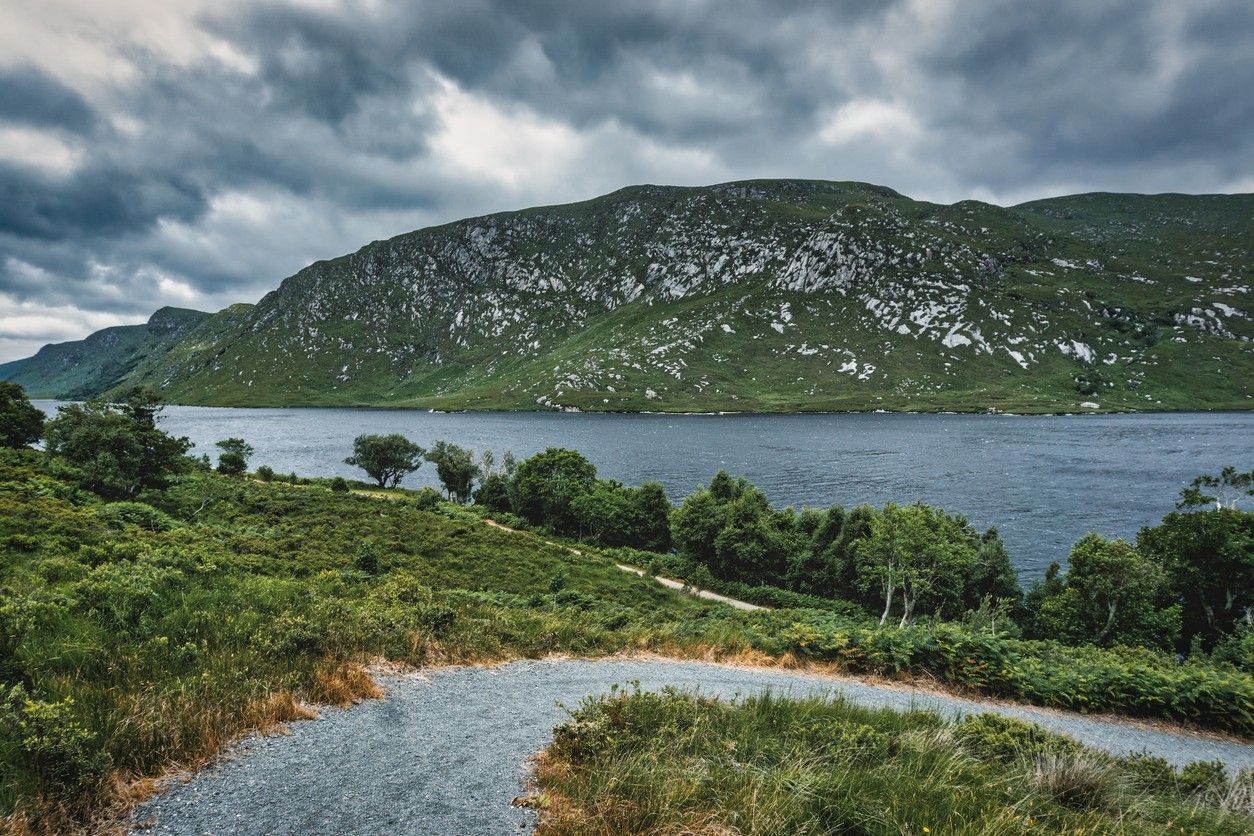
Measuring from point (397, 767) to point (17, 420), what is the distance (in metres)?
73.0

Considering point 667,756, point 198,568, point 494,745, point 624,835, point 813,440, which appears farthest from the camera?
point 813,440

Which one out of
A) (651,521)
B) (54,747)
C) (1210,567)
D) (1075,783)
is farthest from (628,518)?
(54,747)

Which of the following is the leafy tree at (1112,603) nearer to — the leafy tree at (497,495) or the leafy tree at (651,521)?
the leafy tree at (651,521)

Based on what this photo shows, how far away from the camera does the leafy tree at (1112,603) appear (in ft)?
127

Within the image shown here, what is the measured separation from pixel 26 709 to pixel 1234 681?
25361 millimetres

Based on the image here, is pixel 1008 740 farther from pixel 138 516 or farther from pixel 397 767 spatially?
pixel 138 516

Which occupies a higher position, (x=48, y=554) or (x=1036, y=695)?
(x=48, y=554)

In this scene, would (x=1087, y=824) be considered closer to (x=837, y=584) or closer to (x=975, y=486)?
(x=837, y=584)

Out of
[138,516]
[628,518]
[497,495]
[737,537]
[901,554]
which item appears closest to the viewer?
[138,516]

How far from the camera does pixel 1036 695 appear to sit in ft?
52.9

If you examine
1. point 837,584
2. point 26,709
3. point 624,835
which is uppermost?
point 26,709

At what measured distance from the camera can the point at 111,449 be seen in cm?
4484

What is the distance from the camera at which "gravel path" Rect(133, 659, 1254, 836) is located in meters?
6.18

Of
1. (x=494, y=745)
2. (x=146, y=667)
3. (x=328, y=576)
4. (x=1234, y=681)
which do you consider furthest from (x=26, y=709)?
(x=1234, y=681)
